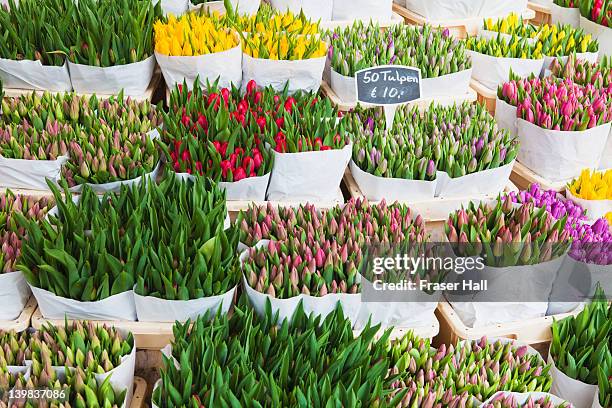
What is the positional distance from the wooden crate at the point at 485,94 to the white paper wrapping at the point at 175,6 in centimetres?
120

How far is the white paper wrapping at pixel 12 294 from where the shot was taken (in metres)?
1.62

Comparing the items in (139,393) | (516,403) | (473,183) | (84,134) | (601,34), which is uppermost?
(601,34)

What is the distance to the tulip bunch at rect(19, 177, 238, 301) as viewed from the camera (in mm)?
1559

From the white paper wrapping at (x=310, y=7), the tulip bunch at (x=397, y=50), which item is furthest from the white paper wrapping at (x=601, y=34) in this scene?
the white paper wrapping at (x=310, y=7)

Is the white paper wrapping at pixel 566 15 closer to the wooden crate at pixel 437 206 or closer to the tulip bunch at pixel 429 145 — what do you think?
the tulip bunch at pixel 429 145

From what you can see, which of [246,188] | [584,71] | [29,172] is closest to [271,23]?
[246,188]

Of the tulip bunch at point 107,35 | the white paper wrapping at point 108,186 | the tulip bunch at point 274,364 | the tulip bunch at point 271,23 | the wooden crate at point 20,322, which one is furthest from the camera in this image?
the tulip bunch at point 271,23

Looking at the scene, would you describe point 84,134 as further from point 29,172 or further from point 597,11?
point 597,11

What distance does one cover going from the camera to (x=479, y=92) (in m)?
2.64

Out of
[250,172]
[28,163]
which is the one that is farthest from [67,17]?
[250,172]

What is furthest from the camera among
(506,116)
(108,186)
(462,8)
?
(462,8)

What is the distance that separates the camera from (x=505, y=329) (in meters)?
1.71

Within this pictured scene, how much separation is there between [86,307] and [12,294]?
0.69 ft

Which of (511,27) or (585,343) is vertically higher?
(511,27)
